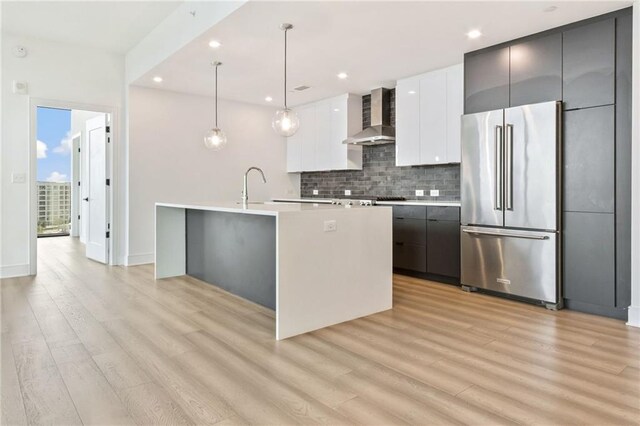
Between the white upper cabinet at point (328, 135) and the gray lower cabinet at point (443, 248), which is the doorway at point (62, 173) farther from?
the gray lower cabinet at point (443, 248)

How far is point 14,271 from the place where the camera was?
5.09 metres

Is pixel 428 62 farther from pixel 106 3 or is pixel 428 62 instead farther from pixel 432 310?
pixel 106 3

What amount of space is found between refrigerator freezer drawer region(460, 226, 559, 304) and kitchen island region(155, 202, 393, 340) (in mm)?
1133

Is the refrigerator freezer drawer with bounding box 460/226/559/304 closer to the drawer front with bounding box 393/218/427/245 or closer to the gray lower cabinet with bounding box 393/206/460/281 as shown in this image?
the gray lower cabinet with bounding box 393/206/460/281

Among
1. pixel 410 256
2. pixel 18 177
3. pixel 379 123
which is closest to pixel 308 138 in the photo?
pixel 379 123

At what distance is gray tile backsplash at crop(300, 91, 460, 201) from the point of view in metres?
5.43

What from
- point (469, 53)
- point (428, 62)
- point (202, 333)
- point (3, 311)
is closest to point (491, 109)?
point (469, 53)

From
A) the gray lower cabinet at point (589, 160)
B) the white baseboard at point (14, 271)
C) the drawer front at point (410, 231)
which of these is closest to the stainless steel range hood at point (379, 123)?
the drawer front at point (410, 231)

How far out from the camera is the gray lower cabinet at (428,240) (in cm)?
465

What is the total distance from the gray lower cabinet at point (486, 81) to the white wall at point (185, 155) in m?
3.89

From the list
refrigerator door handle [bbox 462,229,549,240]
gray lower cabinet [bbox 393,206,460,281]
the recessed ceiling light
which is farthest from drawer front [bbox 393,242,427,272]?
the recessed ceiling light

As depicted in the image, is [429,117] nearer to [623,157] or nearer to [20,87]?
[623,157]

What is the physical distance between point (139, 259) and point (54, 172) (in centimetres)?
571

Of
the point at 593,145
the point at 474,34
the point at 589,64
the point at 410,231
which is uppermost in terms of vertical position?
the point at 474,34
